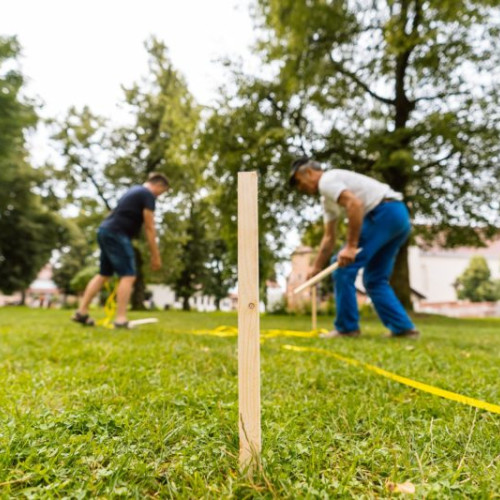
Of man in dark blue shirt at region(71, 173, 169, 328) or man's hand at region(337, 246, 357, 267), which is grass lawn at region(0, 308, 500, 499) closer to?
man's hand at region(337, 246, 357, 267)

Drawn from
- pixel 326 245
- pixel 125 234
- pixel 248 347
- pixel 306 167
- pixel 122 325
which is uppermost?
pixel 306 167

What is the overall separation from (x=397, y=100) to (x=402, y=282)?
20.6 feet

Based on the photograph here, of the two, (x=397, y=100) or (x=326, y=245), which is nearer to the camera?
(x=326, y=245)

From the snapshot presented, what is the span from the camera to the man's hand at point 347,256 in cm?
400

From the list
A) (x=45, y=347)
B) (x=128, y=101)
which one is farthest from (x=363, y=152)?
(x=128, y=101)

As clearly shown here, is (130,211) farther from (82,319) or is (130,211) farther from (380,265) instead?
(380,265)

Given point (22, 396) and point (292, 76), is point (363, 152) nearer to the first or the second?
point (292, 76)

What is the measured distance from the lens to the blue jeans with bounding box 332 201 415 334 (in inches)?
167

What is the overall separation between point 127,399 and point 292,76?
39.3 feet

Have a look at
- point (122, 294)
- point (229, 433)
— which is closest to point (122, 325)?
point (122, 294)

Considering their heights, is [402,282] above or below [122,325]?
above

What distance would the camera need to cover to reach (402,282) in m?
13.6

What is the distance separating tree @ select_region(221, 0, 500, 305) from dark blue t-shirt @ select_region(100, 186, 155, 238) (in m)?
7.22

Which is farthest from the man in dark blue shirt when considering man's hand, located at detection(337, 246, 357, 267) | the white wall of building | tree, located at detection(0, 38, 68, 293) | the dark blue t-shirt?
the white wall of building
